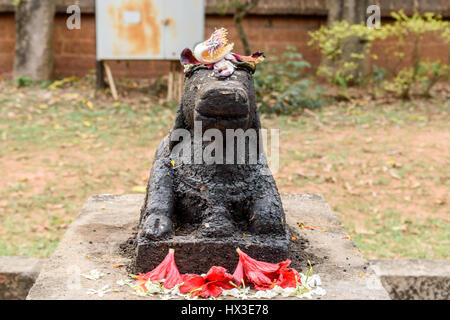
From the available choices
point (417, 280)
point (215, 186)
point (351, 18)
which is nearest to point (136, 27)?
point (351, 18)

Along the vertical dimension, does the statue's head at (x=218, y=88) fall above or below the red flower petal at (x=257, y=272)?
above

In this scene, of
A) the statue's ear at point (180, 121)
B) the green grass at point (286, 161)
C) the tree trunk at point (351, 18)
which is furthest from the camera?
the tree trunk at point (351, 18)

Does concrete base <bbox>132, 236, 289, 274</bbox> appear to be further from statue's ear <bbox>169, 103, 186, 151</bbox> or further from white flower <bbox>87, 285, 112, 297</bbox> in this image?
statue's ear <bbox>169, 103, 186, 151</bbox>

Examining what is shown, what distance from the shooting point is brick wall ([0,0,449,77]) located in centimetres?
929

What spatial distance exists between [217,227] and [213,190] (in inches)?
7.0

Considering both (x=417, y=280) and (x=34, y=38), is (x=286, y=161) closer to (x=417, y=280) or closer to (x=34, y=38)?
(x=417, y=280)

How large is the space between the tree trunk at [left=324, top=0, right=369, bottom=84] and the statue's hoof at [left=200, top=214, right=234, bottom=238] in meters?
7.15

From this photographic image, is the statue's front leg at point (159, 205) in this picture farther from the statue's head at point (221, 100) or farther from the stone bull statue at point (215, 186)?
the statue's head at point (221, 100)

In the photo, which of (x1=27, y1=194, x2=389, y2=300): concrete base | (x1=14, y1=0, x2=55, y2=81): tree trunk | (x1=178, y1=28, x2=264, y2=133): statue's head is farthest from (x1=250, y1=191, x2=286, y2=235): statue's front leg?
(x1=14, y1=0, x2=55, y2=81): tree trunk

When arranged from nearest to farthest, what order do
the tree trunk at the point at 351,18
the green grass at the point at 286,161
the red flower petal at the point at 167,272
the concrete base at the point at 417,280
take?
the red flower petal at the point at 167,272, the concrete base at the point at 417,280, the green grass at the point at 286,161, the tree trunk at the point at 351,18

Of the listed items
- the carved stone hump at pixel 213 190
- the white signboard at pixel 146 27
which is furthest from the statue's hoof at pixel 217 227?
the white signboard at pixel 146 27

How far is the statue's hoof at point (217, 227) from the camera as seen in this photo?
254 cm

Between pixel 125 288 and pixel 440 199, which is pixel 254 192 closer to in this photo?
pixel 125 288

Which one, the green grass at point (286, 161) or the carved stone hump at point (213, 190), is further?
the green grass at point (286, 161)
